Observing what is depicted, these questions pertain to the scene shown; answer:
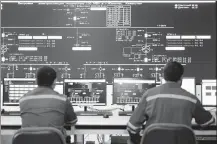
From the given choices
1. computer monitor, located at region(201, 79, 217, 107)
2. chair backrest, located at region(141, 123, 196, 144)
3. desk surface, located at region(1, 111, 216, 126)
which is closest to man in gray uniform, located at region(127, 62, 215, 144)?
chair backrest, located at region(141, 123, 196, 144)

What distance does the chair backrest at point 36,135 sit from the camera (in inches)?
86.0

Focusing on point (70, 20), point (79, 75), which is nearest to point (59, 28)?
point (70, 20)

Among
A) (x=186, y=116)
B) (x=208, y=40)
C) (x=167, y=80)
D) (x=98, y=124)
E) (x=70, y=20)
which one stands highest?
(x=70, y=20)

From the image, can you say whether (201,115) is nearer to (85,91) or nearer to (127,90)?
(127,90)

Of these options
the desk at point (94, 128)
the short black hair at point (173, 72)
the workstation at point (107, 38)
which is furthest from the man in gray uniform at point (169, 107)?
the workstation at point (107, 38)

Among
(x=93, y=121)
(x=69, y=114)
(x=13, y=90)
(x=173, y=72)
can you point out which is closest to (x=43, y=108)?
(x=69, y=114)

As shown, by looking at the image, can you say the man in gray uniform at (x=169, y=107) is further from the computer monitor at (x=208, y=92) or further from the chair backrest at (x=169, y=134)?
the computer monitor at (x=208, y=92)

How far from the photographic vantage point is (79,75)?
14.3 feet

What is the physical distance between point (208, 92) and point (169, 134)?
173cm

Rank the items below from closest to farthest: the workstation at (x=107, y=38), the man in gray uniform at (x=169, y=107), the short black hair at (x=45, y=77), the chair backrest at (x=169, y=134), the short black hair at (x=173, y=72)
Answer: the chair backrest at (x=169, y=134), the man in gray uniform at (x=169, y=107), the short black hair at (x=173, y=72), the short black hair at (x=45, y=77), the workstation at (x=107, y=38)

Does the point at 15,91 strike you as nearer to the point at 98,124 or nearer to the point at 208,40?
the point at 98,124

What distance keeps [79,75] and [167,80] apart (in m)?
1.82

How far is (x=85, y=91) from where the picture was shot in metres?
3.79

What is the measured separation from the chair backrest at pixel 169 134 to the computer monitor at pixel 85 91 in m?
1.58
